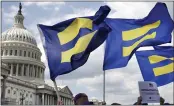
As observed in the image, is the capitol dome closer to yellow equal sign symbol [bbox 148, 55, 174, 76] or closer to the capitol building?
the capitol building

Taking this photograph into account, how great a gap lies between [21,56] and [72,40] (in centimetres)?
8075

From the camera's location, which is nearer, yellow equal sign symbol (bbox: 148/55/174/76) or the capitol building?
yellow equal sign symbol (bbox: 148/55/174/76)

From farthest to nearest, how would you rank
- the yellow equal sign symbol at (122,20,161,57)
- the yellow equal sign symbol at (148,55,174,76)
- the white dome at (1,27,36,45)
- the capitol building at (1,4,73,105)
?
the white dome at (1,27,36,45) → the capitol building at (1,4,73,105) → the yellow equal sign symbol at (148,55,174,76) → the yellow equal sign symbol at (122,20,161,57)

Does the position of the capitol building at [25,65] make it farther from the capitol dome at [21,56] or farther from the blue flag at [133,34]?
the blue flag at [133,34]

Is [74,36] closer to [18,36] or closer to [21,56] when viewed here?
[21,56]

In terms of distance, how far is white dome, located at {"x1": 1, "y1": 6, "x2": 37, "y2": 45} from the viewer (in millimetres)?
90812

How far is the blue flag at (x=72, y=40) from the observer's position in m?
8.64

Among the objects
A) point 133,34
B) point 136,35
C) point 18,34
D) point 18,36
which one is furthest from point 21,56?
point 136,35

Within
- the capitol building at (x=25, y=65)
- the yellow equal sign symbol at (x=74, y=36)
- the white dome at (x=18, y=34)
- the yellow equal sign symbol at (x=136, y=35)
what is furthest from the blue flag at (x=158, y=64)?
the white dome at (x=18, y=34)

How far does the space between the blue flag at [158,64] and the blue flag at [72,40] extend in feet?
5.16

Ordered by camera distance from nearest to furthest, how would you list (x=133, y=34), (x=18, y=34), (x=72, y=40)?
(x=72, y=40), (x=133, y=34), (x=18, y=34)

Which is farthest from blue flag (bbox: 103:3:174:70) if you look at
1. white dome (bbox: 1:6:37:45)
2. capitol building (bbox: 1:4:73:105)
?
white dome (bbox: 1:6:37:45)

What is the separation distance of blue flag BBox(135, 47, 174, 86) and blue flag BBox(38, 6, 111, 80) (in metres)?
1.57

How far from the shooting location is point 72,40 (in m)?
9.35
